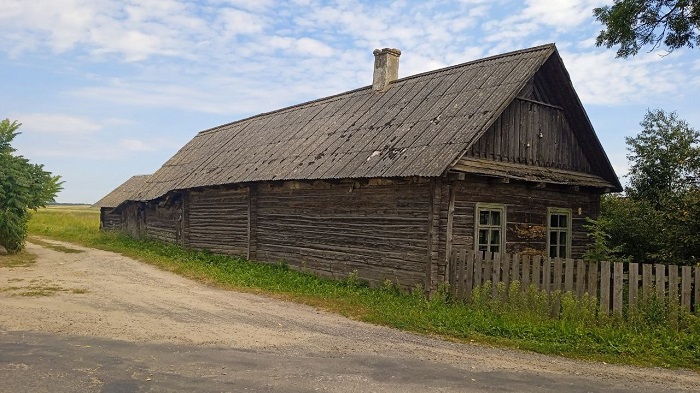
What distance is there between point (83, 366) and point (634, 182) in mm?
16366

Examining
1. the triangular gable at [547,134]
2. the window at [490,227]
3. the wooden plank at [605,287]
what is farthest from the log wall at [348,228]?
the wooden plank at [605,287]

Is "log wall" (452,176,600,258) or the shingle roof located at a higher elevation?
the shingle roof

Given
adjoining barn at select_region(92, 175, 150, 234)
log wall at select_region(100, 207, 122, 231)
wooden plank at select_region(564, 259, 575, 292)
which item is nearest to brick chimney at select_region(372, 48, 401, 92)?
wooden plank at select_region(564, 259, 575, 292)

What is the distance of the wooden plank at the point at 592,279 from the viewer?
9328mm

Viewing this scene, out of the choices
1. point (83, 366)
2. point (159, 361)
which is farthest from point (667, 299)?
point (83, 366)

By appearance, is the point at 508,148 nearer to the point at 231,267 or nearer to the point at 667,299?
the point at 667,299

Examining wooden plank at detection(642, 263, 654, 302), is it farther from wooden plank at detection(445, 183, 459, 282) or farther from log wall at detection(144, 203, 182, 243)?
log wall at detection(144, 203, 182, 243)

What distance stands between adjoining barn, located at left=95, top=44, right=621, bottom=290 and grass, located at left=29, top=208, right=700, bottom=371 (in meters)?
1.08

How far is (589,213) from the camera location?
15461 mm

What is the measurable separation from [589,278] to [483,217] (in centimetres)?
372

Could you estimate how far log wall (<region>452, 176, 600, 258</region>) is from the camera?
12.4m

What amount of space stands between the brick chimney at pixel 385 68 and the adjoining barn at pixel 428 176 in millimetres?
43

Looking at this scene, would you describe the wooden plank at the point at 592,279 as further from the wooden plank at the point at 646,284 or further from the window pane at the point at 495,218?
the window pane at the point at 495,218

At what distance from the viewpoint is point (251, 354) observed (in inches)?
287
